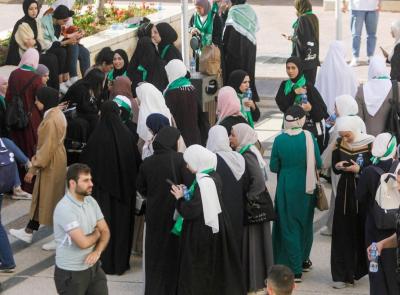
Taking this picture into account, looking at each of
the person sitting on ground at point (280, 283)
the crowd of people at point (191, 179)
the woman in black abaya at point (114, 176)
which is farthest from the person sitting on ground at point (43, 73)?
the person sitting on ground at point (280, 283)

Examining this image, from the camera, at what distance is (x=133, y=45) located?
1919 centimetres

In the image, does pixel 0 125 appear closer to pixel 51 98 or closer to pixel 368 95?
pixel 51 98

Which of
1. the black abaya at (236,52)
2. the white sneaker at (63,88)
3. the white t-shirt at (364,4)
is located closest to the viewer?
the white sneaker at (63,88)

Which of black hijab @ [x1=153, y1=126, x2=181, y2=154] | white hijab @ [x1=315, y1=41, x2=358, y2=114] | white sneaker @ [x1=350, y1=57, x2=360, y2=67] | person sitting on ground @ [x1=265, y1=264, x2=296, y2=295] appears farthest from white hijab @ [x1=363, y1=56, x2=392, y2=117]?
white sneaker @ [x1=350, y1=57, x2=360, y2=67]

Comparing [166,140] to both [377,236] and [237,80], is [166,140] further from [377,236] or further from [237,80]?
[237,80]

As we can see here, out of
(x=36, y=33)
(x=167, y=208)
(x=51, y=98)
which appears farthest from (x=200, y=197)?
(x=36, y=33)

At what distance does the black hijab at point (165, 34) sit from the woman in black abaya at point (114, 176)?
3.80 meters

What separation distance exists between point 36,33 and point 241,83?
479 cm

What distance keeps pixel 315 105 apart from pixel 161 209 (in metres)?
3.21

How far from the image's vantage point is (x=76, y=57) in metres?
16.6

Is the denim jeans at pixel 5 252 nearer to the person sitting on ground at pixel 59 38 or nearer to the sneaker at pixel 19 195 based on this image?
the sneaker at pixel 19 195

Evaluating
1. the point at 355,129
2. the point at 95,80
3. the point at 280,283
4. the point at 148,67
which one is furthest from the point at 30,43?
the point at 280,283

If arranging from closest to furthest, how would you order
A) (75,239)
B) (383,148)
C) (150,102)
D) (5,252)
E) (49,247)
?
1. (75,239)
2. (383,148)
3. (5,252)
4. (150,102)
5. (49,247)

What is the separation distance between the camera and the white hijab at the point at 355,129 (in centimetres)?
1040
